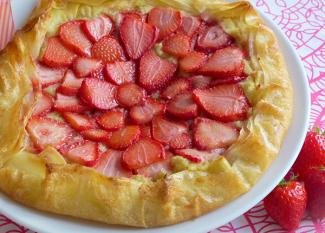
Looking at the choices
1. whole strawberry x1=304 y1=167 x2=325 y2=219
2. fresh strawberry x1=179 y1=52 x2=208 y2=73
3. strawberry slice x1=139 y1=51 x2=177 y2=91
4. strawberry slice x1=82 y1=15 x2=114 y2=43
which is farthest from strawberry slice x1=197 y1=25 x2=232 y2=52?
whole strawberry x1=304 y1=167 x2=325 y2=219

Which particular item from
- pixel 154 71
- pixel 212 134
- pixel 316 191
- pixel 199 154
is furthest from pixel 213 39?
pixel 316 191

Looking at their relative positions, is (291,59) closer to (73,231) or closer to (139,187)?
(139,187)

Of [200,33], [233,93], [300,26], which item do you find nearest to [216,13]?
[200,33]

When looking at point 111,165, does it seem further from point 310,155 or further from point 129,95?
point 310,155

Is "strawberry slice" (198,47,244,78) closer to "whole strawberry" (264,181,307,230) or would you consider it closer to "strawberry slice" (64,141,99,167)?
"whole strawberry" (264,181,307,230)

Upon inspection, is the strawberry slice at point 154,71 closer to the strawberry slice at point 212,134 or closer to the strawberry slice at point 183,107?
the strawberry slice at point 183,107

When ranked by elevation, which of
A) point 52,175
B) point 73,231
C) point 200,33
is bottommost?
point 73,231
